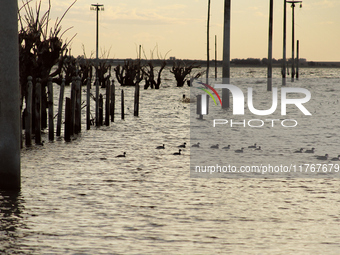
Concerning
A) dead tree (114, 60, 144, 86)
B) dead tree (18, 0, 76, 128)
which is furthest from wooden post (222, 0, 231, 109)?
dead tree (114, 60, 144, 86)

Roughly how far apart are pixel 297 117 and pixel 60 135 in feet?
34.0

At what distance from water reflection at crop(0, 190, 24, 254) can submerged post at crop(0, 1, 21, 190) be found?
53 centimetres

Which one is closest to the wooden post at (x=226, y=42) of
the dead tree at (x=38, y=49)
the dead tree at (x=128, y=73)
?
the dead tree at (x=38, y=49)

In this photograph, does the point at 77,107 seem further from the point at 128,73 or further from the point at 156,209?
the point at 128,73

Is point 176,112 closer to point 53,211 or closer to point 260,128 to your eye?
point 260,128

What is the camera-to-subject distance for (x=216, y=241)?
5.83m

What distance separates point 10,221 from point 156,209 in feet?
5.77

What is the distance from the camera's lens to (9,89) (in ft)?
26.4

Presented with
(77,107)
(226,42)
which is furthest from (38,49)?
(226,42)

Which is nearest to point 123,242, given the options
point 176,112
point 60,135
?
point 60,135

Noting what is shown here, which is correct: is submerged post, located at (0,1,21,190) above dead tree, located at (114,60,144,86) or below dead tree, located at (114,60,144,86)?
below

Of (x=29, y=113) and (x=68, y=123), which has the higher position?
(x=29, y=113)

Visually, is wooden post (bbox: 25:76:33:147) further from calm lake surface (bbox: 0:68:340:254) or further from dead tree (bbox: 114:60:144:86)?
dead tree (bbox: 114:60:144:86)

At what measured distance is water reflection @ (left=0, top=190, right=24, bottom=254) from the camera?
18.4 feet
